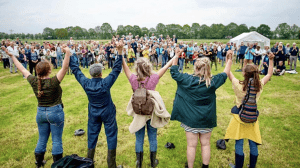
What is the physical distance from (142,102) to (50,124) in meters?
1.71

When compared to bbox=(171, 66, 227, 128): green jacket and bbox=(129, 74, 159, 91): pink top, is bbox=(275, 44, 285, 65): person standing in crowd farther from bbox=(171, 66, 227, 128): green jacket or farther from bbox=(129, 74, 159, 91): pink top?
bbox=(129, 74, 159, 91): pink top

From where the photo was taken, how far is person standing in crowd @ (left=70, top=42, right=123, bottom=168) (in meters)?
2.73

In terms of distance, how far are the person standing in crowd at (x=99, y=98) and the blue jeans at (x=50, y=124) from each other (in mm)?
568

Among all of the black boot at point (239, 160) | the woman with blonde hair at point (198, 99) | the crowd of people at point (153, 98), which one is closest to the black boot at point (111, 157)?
the crowd of people at point (153, 98)

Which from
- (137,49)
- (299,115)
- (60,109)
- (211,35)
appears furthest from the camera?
(211,35)

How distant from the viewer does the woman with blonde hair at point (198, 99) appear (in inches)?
105

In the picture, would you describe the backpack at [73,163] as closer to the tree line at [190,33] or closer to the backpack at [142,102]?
the backpack at [142,102]

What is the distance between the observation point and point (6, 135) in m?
4.80

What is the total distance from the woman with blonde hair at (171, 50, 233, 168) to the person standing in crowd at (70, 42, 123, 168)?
1045 millimetres

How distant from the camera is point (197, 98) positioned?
2.72m

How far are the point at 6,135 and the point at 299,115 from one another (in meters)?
9.41

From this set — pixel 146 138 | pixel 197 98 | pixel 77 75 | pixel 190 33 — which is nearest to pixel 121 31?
pixel 190 33

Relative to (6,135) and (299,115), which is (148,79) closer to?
(6,135)

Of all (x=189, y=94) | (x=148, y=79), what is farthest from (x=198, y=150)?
(x=148, y=79)
